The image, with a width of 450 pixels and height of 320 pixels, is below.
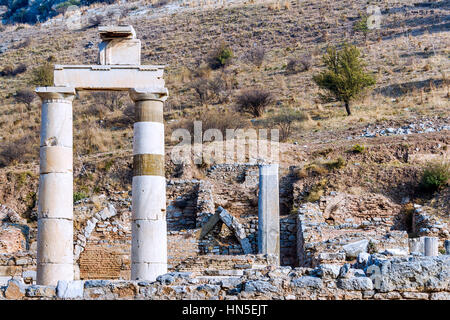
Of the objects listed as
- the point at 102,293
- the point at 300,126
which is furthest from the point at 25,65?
the point at 102,293

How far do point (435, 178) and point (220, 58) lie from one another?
2698 cm

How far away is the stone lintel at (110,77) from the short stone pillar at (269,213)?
884cm

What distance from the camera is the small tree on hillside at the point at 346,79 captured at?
41062 mm

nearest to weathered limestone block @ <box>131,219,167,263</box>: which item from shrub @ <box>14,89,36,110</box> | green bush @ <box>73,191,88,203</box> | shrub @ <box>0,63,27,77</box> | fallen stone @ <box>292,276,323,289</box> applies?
fallen stone @ <box>292,276,323,289</box>

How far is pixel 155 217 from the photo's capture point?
17.7m

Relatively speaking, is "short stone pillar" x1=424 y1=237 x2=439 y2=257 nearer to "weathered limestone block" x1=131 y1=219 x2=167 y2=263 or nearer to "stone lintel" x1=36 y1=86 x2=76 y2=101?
"weathered limestone block" x1=131 y1=219 x2=167 y2=263

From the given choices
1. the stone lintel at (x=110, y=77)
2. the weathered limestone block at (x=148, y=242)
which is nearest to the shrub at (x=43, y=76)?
the stone lintel at (x=110, y=77)

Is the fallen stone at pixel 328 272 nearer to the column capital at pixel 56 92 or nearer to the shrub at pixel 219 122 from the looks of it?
the column capital at pixel 56 92

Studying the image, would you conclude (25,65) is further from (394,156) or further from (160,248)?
(160,248)

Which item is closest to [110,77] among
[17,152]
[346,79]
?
[17,152]

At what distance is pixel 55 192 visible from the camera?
17781mm

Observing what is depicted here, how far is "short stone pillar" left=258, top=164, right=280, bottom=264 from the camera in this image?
84.3 ft

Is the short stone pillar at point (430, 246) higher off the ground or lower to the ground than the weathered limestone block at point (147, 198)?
lower

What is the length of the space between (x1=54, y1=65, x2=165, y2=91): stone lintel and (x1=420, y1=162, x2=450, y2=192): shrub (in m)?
13.5
